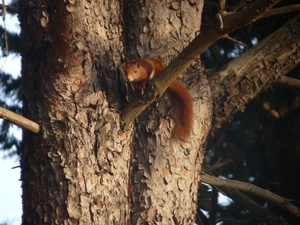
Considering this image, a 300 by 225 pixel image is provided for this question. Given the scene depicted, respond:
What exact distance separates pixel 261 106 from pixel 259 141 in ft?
1.02

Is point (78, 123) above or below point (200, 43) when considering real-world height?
below

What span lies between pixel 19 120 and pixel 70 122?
20 cm

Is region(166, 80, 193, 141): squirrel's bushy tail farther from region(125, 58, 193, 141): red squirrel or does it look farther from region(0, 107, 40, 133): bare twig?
region(0, 107, 40, 133): bare twig

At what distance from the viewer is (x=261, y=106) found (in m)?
4.25

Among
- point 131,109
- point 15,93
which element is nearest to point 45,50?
point 131,109

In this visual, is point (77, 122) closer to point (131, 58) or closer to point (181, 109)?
point (181, 109)

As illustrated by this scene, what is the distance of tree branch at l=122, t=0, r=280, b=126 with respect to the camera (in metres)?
1.67

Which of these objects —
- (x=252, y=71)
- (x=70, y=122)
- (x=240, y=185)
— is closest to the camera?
(x=70, y=122)

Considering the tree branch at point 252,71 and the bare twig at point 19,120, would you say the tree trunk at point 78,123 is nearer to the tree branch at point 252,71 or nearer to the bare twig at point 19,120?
the bare twig at point 19,120

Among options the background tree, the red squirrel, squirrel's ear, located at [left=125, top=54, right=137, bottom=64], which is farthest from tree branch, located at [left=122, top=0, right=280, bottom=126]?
squirrel's ear, located at [left=125, top=54, right=137, bottom=64]

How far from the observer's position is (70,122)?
198 cm

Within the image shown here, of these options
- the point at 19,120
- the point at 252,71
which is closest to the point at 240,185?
the point at 252,71

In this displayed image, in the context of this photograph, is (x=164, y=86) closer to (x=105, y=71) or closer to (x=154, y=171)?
(x=105, y=71)

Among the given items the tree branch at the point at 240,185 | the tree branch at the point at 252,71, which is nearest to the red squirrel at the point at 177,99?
the tree branch at the point at 252,71
